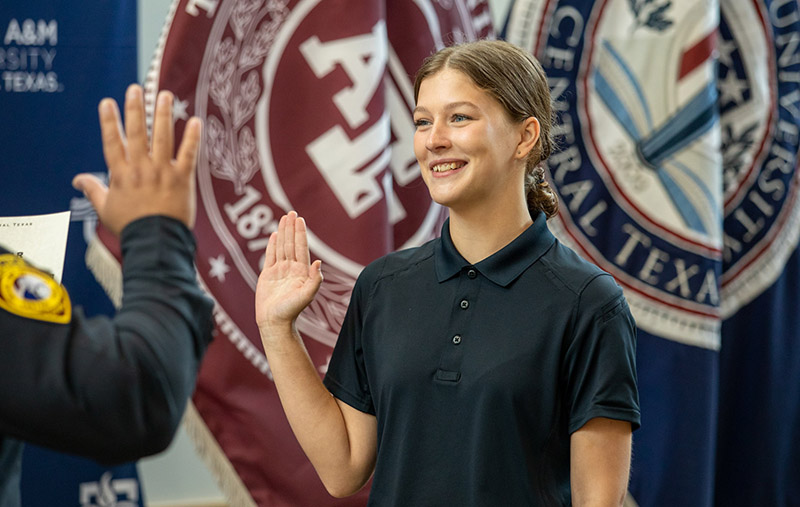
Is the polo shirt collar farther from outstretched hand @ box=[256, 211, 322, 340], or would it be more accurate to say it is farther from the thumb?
the thumb

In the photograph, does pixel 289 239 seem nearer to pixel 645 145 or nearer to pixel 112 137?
pixel 112 137

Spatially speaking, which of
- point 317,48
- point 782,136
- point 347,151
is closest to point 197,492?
point 347,151

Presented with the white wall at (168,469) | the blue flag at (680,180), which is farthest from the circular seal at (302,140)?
the blue flag at (680,180)

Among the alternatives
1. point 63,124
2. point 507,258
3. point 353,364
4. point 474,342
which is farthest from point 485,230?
point 63,124

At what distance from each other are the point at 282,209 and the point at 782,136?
1.51 meters

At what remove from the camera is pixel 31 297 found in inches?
29.6

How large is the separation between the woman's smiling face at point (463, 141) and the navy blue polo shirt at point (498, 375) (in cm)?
10

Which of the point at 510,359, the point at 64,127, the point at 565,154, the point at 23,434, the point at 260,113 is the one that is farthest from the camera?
the point at 565,154

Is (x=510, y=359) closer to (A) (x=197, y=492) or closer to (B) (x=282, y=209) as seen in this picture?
(B) (x=282, y=209)

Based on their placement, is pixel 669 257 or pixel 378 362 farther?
pixel 669 257

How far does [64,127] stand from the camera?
1820mm

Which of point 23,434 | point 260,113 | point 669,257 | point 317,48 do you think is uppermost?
point 317,48

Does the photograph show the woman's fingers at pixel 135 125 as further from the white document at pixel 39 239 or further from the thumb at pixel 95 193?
the white document at pixel 39 239

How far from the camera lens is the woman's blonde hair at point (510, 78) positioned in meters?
1.24
